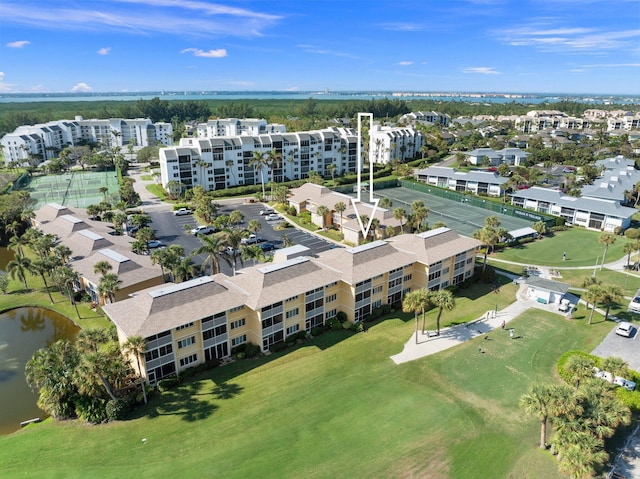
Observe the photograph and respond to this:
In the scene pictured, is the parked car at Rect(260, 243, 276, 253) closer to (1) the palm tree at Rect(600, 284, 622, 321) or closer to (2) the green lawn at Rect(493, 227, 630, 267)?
(2) the green lawn at Rect(493, 227, 630, 267)

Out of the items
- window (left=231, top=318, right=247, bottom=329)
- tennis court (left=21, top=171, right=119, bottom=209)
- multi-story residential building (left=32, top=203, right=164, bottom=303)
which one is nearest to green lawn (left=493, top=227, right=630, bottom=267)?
window (left=231, top=318, right=247, bottom=329)

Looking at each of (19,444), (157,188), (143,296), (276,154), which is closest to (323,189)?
(276,154)

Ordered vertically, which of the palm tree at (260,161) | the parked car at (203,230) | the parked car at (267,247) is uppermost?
the palm tree at (260,161)

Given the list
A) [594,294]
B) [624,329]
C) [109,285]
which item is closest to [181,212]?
[109,285]

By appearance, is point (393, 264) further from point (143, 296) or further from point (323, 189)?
point (323, 189)

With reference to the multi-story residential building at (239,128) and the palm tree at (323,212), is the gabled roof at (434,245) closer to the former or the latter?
the palm tree at (323,212)

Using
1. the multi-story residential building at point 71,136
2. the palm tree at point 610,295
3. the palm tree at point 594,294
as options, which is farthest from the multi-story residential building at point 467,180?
the multi-story residential building at point 71,136
